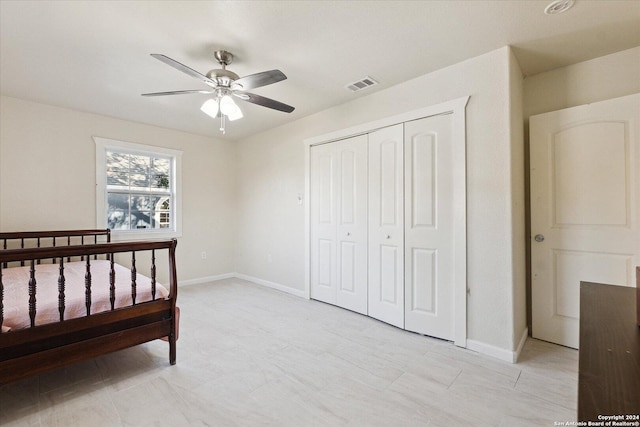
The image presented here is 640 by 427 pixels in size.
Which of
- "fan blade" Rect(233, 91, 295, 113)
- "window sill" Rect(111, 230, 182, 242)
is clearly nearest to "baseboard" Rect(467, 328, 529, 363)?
"fan blade" Rect(233, 91, 295, 113)

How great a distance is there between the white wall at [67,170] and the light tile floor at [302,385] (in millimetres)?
2271

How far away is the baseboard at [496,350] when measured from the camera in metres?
2.24

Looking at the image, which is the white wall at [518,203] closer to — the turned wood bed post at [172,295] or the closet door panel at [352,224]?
the closet door panel at [352,224]

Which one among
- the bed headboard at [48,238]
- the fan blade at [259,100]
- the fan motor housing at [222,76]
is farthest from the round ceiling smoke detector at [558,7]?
the bed headboard at [48,238]

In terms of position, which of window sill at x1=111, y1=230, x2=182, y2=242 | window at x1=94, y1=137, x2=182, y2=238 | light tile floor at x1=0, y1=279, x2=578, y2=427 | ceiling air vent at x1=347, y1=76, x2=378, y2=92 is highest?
ceiling air vent at x1=347, y1=76, x2=378, y2=92

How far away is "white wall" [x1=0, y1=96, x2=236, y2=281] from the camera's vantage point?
3.33m

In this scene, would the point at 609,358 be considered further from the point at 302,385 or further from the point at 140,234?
the point at 140,234

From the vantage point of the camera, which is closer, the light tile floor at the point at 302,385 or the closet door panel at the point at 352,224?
the light tile floor at the point at 302,385

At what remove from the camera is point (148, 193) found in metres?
4.45

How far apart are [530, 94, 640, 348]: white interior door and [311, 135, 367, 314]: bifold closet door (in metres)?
1.69

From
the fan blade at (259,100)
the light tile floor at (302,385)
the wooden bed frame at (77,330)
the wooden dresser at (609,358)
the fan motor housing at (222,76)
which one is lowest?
the light tile floor at (302,385)

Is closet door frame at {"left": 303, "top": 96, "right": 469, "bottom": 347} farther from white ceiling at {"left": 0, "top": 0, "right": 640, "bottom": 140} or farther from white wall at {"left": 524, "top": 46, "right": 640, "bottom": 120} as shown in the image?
white wall at {"left": 524, "top": 46, "right": 640, "bottom": 120}

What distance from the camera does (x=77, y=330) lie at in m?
1.83

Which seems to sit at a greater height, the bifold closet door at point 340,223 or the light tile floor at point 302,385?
the bifold closet door at point 340,223
